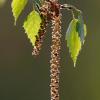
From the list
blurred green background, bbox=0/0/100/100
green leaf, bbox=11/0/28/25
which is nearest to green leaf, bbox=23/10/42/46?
green leaf, bbox=11/0/28/25

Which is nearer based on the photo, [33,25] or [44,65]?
[33,25]

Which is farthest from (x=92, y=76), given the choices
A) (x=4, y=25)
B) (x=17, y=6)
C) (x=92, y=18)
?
(x=17, y=6)

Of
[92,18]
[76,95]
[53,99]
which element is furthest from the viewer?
[92,18]

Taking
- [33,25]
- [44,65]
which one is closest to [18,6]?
[33,25]

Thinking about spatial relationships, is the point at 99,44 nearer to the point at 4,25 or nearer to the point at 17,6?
the point at 4,25


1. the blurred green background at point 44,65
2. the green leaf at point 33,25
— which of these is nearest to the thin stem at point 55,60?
the green leaf at point 33,25

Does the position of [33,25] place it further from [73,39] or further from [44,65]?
[44,65]
